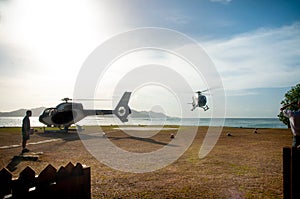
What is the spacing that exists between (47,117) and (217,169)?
1054 inches

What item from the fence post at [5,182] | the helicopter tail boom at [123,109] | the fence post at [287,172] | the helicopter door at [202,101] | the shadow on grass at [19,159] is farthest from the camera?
the helicopter door at [202,101]

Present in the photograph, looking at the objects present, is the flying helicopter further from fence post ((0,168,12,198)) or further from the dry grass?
fence post ((0,168,12,198))

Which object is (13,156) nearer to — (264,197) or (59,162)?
(59,162)

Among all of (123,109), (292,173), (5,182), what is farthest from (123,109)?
(5,182)

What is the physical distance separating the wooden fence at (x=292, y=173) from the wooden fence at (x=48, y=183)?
3737mm

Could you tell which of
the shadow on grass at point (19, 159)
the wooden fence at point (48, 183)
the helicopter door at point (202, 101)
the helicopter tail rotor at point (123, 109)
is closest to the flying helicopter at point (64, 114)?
the helicopter tail rotor at point (123, 109)

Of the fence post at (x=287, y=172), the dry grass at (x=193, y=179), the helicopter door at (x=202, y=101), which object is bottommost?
the dry grass at (x=193, y=179)

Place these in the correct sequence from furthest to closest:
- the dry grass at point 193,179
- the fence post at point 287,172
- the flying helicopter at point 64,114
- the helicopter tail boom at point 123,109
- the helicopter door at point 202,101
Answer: the helicopter door at point 202,101, the helicopter tail boom at point 123,109, the flying helicopter at point 64,114, the dry grass at point 193,179, the fence post at point 287,172

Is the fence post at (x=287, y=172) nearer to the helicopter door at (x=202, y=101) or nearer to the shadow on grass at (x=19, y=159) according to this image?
the shadow on grass at (x=19, y=159)

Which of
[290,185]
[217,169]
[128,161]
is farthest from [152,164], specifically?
[290,185]

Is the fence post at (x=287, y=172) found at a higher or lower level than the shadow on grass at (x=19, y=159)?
higher

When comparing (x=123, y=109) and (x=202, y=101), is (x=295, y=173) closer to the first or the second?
(x=123, y=109)

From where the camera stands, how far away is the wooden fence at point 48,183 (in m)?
3.06

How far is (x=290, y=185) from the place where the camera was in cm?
471
